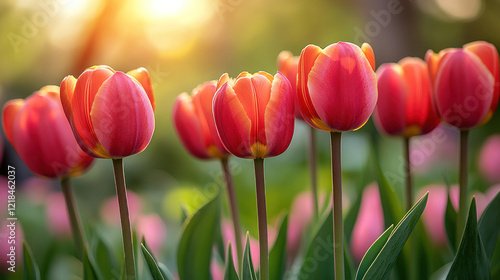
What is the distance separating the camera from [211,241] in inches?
26.9

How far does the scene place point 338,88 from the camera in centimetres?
51

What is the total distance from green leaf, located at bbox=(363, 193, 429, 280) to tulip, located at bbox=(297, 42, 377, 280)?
1.4 inches

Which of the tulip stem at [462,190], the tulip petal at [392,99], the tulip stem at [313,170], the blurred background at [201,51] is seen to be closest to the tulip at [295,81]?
the tulip stem at [313,170]

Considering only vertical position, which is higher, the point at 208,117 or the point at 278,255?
the point at 208,117

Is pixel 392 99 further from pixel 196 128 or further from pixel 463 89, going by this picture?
pixel 196 128

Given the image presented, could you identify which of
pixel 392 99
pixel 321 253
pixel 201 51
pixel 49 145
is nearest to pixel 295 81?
pixel 392 99

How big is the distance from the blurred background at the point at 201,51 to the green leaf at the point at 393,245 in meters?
0.74

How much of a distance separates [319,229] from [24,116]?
0.42m

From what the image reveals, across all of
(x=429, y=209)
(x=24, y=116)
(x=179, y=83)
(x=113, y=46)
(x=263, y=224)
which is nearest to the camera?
(x=263, y=224)

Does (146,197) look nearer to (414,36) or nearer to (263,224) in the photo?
(263,224)

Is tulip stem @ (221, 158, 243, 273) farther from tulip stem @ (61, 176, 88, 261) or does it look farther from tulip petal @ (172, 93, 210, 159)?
tulip stem @ (61, 176, 88, 261)

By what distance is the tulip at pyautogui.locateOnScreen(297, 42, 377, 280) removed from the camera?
→ 0.50 metres

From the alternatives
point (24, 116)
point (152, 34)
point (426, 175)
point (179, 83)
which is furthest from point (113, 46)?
point (24, 116)

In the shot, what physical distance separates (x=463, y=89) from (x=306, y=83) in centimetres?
21
